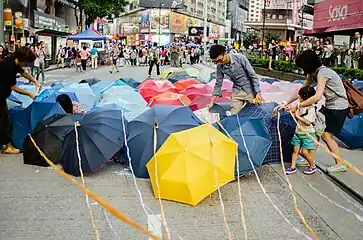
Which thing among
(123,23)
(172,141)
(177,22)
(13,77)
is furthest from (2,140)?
(123,23)

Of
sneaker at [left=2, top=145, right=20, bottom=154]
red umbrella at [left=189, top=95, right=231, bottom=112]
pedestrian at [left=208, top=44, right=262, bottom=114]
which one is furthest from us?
red umbrella at [left=189, top=95, right=231, bottom=112]

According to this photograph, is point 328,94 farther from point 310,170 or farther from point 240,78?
point 240,78

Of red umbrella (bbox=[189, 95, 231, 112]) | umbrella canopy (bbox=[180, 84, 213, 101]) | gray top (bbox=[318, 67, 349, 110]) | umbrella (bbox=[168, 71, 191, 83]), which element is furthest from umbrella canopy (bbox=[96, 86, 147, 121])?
umbrella (bbox=[168, 71, 191, 83])

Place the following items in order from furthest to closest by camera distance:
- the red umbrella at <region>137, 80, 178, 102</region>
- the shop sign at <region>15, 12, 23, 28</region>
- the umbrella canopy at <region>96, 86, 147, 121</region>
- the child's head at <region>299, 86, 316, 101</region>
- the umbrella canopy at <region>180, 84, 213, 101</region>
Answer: the shop sign at <region>15, 12, 23, 28</region>
the red umbrella at <region>137, 80, 178, 102</region>
the umbrella canopy at <region>180, 84, 213, 101</region>
the umbrella canopy at <region>96, 86, 147, 121</region>
the child's head at <region>299, 86, 316, 101</region>

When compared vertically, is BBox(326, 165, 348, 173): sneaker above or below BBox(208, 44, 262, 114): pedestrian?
below

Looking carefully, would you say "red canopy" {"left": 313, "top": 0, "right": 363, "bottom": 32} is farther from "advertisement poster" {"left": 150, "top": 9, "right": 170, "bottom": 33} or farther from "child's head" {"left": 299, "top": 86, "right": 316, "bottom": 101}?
"advertisement poster" {"left": 150, "top": 9, "right": 170, "bottom": 33}

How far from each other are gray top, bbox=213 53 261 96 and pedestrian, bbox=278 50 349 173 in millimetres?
850

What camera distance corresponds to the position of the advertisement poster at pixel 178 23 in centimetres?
12188

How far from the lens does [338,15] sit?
31391mm

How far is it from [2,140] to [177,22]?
119m

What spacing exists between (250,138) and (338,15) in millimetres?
26695

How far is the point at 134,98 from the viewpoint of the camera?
1006cm

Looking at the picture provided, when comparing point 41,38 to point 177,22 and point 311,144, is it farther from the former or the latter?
point 177,22

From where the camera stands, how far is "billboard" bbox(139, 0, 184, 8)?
4813 inches
